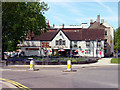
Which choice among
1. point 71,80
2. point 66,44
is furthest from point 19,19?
point 66,44

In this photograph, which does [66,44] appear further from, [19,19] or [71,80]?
[71,80]

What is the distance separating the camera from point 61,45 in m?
53.2

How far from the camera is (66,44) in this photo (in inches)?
2089

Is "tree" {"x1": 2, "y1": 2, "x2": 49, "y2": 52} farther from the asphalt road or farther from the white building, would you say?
the white building

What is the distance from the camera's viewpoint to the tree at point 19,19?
104ft

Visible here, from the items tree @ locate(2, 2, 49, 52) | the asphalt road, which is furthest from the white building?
the asphalt road

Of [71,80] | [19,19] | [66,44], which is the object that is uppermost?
[19,19]

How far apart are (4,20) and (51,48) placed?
2361 cm

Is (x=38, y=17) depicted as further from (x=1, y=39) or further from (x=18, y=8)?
(x=1, y=39)

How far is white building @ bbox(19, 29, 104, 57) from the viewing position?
5309 centimetres

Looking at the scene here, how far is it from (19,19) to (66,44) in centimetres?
2290

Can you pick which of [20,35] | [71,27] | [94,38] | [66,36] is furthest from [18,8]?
[71,27]

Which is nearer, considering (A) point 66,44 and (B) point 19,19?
(B) point 19,19

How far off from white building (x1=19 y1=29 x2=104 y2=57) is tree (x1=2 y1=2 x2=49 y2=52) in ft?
59.5
